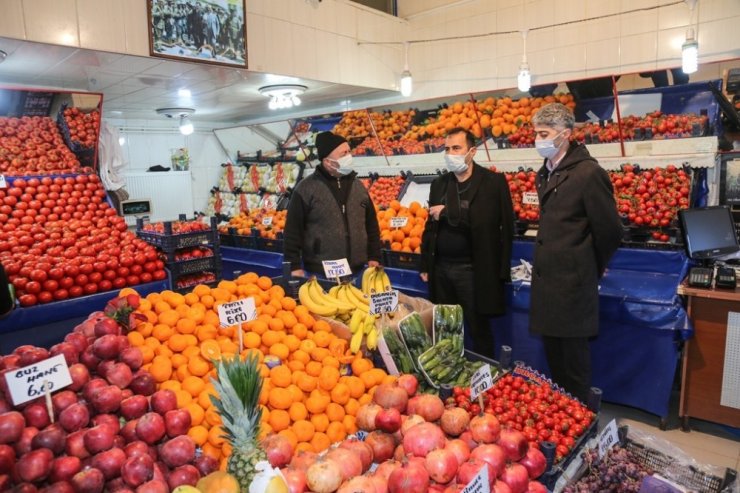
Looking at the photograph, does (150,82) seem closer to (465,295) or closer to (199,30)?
(199,30)

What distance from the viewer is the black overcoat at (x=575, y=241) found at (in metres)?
2.80

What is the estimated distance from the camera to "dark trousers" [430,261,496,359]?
3.65 meters

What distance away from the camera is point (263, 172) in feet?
27.1

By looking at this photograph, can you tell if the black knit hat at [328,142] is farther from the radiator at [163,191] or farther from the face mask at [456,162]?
the radiator at [163,191]

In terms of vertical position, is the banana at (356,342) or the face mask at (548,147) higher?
the face mask at (548,147)

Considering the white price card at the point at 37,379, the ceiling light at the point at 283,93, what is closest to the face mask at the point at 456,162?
the white price card at the point at 37,379

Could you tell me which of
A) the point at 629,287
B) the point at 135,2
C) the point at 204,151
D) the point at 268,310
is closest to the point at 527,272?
the point at 629,287

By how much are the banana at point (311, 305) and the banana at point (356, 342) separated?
292 millimetres

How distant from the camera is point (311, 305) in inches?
111

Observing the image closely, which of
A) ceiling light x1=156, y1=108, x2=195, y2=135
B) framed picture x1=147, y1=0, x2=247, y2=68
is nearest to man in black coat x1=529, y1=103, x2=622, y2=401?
framed picture x1=147, y1=0, x2=247, y2=68

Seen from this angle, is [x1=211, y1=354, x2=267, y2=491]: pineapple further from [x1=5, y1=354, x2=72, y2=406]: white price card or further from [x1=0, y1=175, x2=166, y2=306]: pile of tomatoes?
[x1=0, y1=175, x2=166, y2=306]: pile of tomatoes

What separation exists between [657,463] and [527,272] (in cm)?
196

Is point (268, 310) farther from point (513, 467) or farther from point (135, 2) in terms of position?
point (135, 2)

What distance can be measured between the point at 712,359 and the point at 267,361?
2950mm
